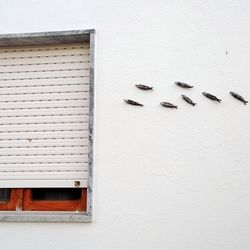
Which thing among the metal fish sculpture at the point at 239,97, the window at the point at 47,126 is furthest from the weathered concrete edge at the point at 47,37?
the metal fish sculpture at the point at 239,97

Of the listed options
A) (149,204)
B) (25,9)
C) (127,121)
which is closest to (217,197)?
(149,204)

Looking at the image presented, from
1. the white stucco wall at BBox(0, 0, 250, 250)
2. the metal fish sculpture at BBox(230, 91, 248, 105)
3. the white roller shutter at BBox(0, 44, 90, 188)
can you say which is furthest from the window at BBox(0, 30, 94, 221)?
the metal fish sculpture at BBox(230, 91, 248, 105)

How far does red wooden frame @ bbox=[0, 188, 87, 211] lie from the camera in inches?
153

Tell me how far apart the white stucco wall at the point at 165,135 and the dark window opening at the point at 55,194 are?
313 mm

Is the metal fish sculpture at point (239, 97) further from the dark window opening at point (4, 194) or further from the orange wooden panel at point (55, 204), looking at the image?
the dark window opening at point (4, 194)

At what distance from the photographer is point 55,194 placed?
396 centimetres

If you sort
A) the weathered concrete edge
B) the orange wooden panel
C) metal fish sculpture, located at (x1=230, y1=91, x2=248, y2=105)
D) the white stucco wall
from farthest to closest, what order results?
1. the weathered concrete edge
2. the orange wooden panel
3. metal fish sculpture, located at (x1=230, y1=91, x2=248, y2=105)
4. the white stucco wall

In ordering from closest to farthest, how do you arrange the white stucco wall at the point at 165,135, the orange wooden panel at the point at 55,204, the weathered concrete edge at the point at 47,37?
the white stucco wall at the point at 165,135 → the orange wooden panel at the point at 55,204 → the weathered concrete edge at the point at 47,37

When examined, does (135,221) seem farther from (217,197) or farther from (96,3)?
(96,3)

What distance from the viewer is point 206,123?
3.72 m

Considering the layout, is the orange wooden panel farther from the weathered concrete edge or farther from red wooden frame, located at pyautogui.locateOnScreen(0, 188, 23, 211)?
the weathered concrete edge

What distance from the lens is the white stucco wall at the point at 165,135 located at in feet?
11.8


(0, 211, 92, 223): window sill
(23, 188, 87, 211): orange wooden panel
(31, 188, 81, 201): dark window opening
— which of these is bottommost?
(0, 211, 92, 223): window sill

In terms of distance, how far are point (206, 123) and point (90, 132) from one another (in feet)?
3.77
